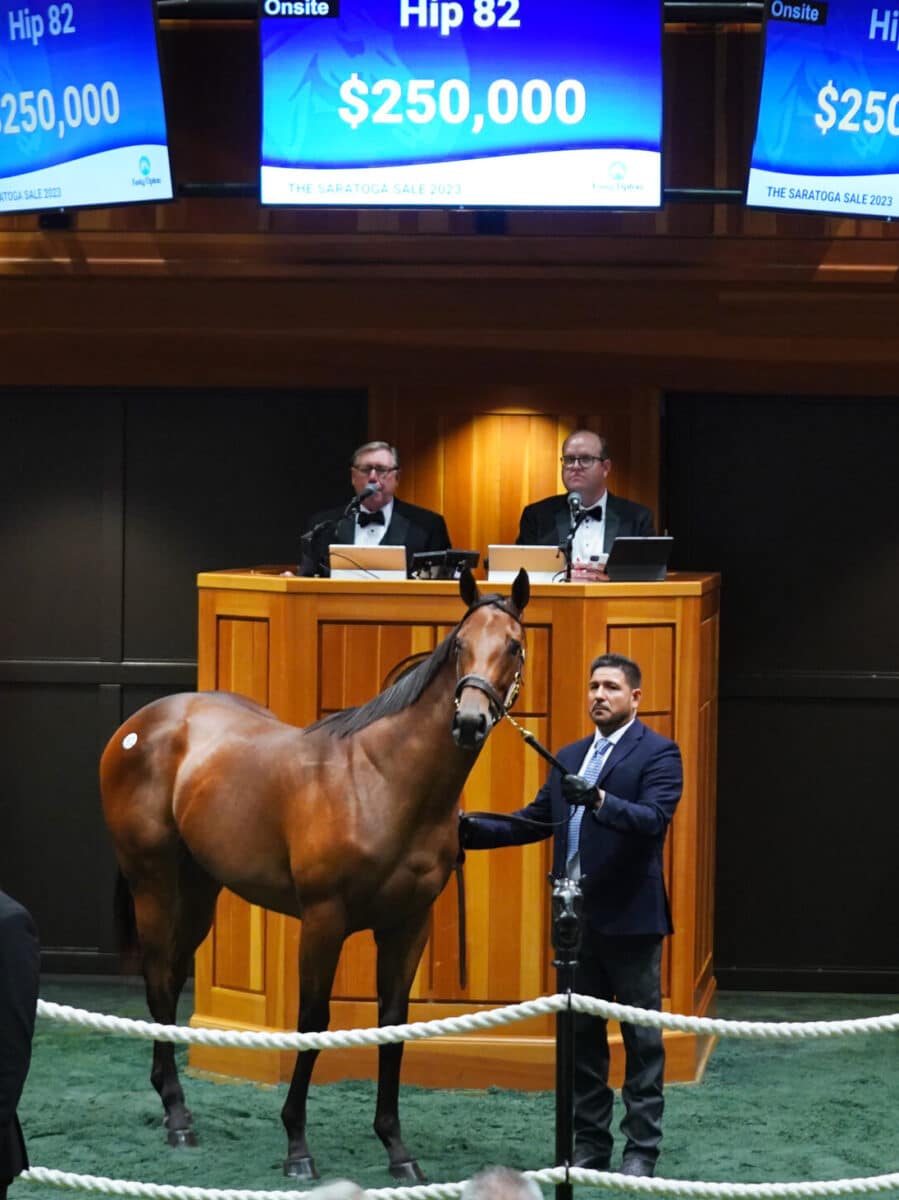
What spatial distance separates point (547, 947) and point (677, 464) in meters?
2.67

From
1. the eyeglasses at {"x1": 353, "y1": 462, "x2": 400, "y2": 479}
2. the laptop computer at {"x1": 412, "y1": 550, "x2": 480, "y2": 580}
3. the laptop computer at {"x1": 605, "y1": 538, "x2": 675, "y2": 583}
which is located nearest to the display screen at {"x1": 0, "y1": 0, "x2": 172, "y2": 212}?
the eyeglasses at {"x1": 353, "y1": 462, "x2": 400, "y2": 479}

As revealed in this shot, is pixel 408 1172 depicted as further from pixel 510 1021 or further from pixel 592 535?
pixel 592 535

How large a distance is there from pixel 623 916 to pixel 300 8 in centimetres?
357

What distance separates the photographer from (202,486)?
8773 mm

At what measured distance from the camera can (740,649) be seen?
859cm

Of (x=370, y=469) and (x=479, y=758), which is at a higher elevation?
(x=370, y=469)

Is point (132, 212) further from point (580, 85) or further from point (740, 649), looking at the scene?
point (740, 649)

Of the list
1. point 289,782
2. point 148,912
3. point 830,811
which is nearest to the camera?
point 289,782

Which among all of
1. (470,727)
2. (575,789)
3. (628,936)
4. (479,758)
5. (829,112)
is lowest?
(628,936)

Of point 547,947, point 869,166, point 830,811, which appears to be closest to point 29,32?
point 869,166

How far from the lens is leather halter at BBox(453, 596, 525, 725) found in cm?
534

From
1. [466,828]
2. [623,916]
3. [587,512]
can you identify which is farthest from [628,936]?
[587,512]

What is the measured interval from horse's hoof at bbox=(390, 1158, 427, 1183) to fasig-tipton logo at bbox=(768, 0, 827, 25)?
13.7 ft

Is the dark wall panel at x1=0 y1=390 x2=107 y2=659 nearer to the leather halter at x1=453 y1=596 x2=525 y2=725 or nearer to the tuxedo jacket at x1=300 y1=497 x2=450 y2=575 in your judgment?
the tuxedo jacket at x1=300 y1=497 x2=450 y2=575
